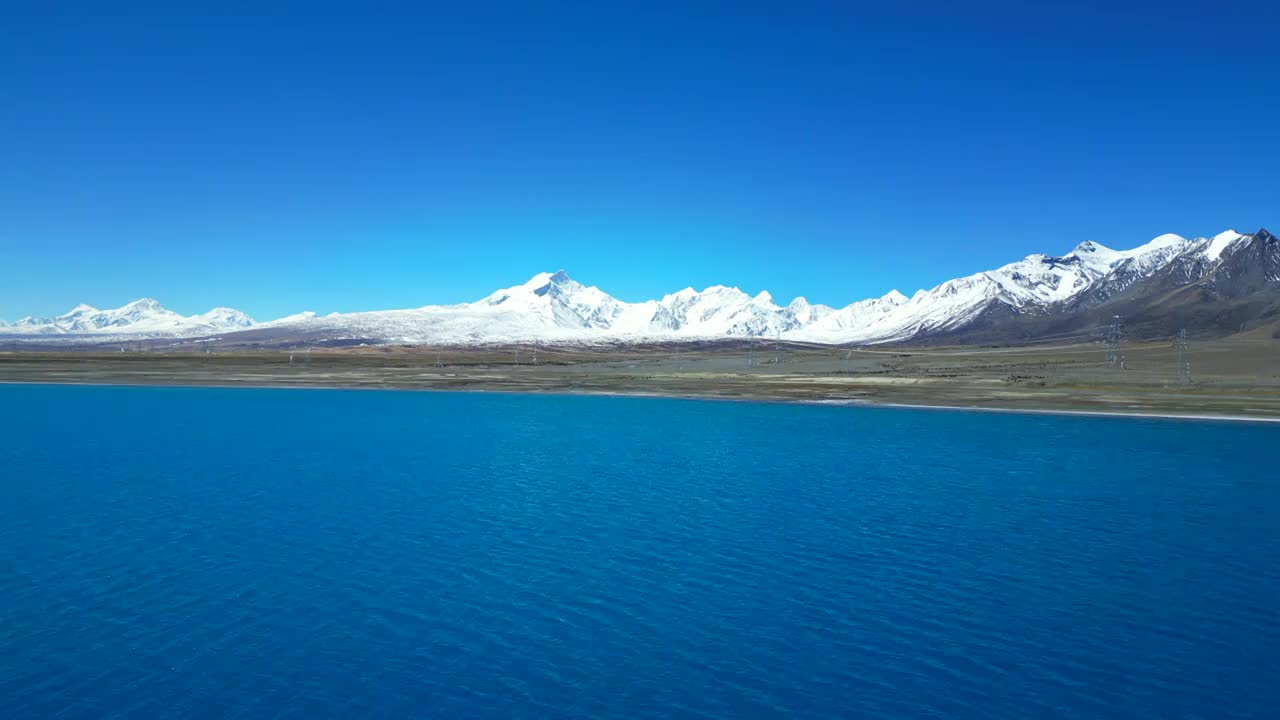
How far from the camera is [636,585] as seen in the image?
942 inches

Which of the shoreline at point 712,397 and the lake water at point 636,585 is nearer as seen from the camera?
the lake water at point 636,585

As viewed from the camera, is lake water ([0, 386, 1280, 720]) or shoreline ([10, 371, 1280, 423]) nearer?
lake water ([0, 386, 1280, 720])

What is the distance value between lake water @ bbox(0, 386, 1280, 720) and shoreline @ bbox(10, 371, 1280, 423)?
2715cm

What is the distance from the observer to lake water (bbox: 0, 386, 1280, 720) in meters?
17.0

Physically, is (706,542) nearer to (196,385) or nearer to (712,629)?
(712,629)

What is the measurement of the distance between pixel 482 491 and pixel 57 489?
→ 18.0 metres

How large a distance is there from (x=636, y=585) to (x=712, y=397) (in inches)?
3016

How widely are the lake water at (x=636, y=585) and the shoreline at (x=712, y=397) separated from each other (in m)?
27.1

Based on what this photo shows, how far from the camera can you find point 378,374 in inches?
5891

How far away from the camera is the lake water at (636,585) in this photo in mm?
17000

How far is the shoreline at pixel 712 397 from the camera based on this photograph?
74250mm

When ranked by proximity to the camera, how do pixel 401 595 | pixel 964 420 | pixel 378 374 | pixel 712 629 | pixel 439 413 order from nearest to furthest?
1. pixel 712 629
2. pixel 401 595
3. pixel 964 420
4. pixel 439 413
5. pixel 378 374

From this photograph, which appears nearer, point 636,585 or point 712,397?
point 636,585

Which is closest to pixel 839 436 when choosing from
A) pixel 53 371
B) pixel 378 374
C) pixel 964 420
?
pixel 964 420
